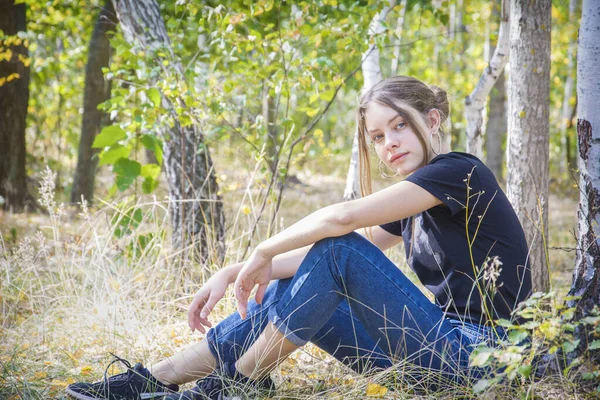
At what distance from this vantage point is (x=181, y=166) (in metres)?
3.74

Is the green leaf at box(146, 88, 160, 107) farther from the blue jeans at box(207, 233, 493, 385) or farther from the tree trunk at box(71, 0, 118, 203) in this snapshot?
the tree trunk at box(71, 0, 118, 203)

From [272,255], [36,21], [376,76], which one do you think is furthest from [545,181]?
[36,21]

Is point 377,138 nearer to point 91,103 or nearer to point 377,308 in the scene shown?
point 377,308

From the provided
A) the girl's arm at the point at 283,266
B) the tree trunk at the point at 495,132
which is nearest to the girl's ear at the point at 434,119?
the girl's arm at the point at 283,266

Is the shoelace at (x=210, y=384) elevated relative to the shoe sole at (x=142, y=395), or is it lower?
elevated

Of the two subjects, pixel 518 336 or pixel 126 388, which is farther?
pixel 126 388

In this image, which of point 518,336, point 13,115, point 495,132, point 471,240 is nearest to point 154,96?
point 471,240

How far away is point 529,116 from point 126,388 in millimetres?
2330

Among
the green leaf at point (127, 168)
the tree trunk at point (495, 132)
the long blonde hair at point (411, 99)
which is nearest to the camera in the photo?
the long blonde hair at point (411, 99)

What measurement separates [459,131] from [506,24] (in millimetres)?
12075

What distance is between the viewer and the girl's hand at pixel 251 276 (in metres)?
2.01

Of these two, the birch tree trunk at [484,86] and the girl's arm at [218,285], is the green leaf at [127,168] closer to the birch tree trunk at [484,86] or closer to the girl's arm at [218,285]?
the girl's arm at [218,285]

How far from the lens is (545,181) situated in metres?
3.14

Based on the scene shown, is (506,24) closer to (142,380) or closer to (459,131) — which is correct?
(142,380)
